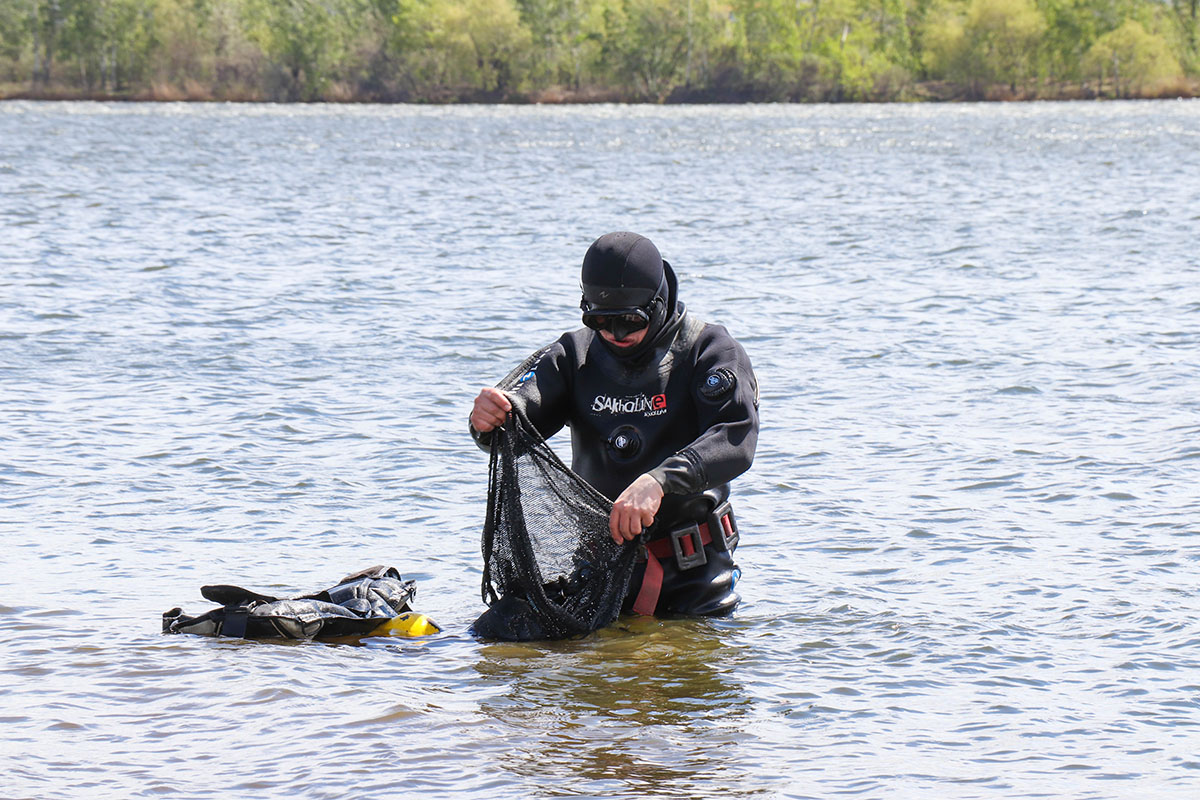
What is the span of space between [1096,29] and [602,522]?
126m

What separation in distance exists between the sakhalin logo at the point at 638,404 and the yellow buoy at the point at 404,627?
4.51ft

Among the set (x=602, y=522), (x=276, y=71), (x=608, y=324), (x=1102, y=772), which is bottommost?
(x=1102, y=772)

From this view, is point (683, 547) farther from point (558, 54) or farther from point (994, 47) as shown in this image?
point (994, 47)

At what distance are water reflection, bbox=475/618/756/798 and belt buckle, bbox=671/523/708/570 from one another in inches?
16.5

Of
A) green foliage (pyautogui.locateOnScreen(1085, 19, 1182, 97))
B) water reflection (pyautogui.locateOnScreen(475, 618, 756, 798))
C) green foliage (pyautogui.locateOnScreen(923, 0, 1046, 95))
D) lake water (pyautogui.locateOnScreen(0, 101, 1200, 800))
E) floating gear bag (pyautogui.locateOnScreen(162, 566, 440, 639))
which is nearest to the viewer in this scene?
water reflection (pyautogui.locateOnScreen(475, 618, 756, 798))

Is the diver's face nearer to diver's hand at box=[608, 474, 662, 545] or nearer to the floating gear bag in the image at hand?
diver's hand at box=[608, 474, 662, 545]

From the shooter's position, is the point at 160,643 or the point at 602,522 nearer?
the point at 602,522

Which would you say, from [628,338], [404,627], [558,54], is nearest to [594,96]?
[558,54]

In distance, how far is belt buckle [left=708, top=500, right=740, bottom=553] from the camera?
5.94 m

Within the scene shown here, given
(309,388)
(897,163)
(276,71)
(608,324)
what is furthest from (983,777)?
(276,71)

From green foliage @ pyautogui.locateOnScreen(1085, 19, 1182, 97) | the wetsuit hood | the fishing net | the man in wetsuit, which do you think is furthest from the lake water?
green foliage @ pyautogui.locateOnScreen(1085, 19, 1182, 97)

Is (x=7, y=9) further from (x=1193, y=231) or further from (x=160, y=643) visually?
(x=160, y=643)

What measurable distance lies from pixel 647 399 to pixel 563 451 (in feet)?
15.0

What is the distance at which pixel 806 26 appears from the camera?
132000mm
